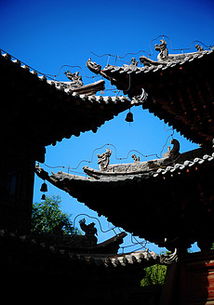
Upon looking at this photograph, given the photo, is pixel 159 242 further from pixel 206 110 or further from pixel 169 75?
pixel 169 75

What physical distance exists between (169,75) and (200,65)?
864mm

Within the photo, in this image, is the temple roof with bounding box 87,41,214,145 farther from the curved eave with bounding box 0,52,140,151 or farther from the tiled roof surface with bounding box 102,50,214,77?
the curved eave with bounding box 0,52,140,151

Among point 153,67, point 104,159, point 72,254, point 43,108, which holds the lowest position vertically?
point 72,254

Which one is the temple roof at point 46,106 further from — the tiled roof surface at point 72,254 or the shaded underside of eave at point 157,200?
the tiled roof surface at point 72,254

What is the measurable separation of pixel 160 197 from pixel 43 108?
11.2 ft

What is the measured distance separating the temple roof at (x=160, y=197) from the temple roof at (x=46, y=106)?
3.98 ft

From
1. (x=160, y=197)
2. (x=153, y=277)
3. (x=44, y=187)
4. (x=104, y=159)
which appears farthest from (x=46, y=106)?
(x=153, y=277)

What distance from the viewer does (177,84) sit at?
954 centimetres

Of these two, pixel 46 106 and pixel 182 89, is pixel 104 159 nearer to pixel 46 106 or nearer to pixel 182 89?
pixel 182 89

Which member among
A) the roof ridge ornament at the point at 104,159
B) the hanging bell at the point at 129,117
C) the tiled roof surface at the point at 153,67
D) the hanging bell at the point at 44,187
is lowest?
the hanging bell at the point at 44,187

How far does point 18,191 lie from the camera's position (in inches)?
283

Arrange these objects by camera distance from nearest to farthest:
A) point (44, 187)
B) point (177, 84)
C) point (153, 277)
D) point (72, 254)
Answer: point (72, 254) → point (44, 187) → point (177, 84) → point (153, 277)

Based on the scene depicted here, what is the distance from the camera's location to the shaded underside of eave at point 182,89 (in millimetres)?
9156

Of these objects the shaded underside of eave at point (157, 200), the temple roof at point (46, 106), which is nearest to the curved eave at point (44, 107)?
the temple roof at point (46, 106)
